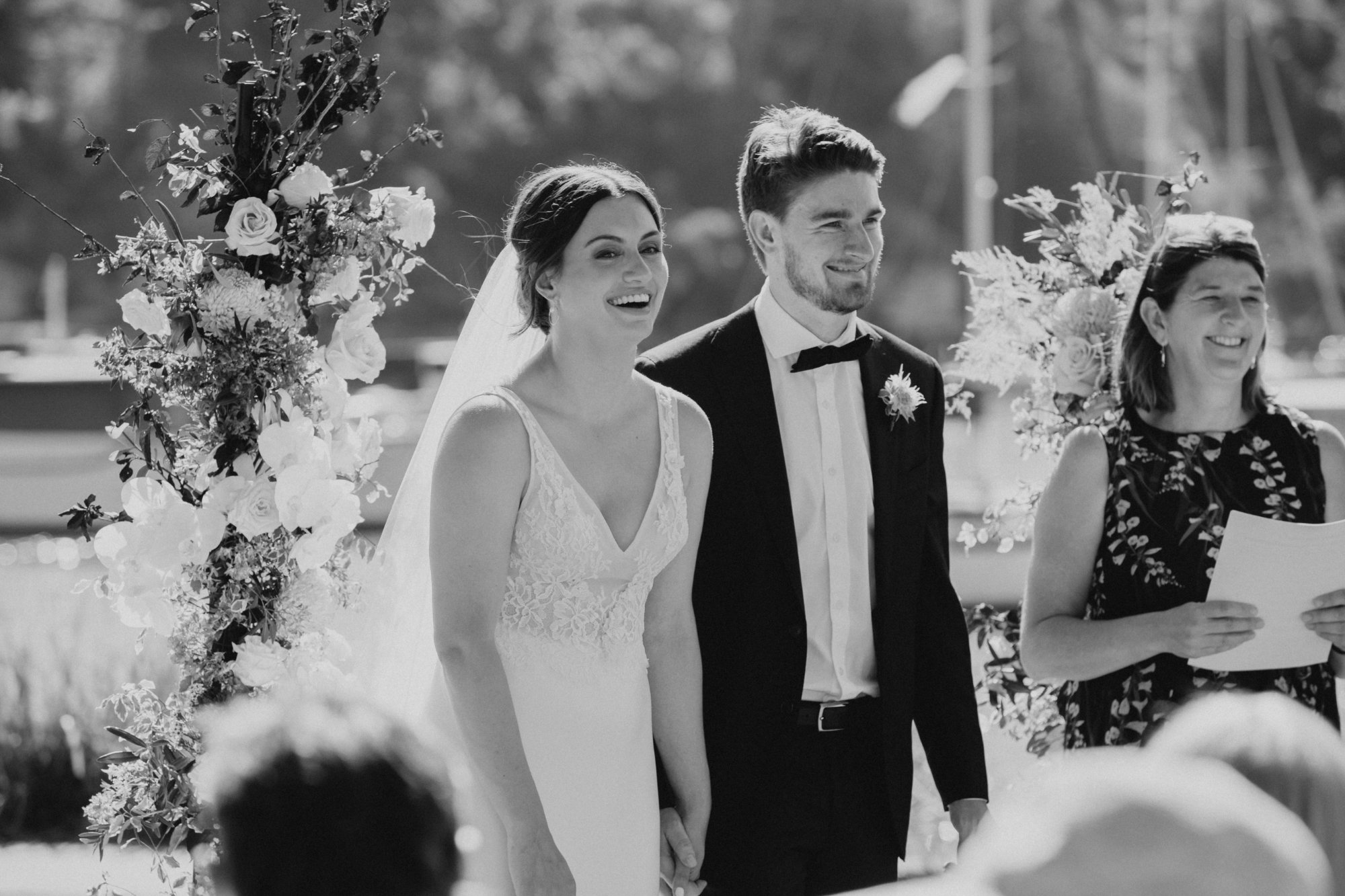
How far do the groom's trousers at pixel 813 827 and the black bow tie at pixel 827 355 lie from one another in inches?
32.0

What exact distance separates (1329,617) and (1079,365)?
1.20 metres

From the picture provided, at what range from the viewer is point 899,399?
12.7 ft

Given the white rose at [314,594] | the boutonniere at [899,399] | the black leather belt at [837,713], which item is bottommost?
the black leather belt at [837,713]

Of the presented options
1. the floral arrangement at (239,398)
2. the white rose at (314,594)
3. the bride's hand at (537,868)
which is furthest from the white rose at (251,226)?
the bride's hand at (537,868)

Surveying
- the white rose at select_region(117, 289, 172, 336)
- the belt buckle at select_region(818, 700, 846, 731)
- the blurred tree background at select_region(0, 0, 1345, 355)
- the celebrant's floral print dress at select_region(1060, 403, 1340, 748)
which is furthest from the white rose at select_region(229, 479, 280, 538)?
the blurred tree background at select_region(0, 0, 1345, 355)

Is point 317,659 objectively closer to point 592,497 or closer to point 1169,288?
point 592,497

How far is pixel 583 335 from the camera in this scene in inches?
136

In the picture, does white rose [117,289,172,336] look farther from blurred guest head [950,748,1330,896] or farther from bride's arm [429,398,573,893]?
blurred guest head [950,748,1330,896]

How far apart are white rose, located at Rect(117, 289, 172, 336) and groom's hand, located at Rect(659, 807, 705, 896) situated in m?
1.53

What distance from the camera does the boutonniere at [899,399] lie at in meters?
3.86

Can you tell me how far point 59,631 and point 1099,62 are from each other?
117 ft

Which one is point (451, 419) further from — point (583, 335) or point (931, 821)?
point (931, 821)

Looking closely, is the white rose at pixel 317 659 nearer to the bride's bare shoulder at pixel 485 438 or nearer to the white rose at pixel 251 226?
the bride's bare shoulder at pixel 485 438

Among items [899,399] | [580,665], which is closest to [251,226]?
[580,665]
